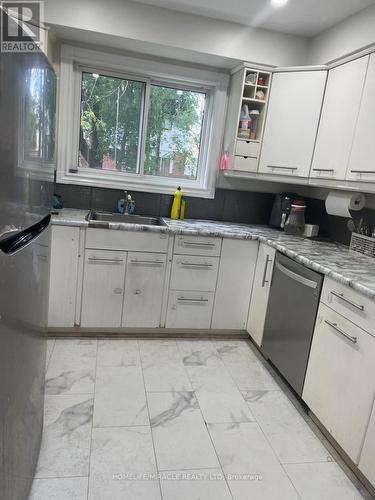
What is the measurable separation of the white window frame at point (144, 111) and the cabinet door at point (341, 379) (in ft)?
5.67

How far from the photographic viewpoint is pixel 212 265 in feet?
9.10

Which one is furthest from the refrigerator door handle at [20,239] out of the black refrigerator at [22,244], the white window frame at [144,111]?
the white window frame at [144,111]

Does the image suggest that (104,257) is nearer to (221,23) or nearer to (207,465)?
(207,465)

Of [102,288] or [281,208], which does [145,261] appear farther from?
[281,208]

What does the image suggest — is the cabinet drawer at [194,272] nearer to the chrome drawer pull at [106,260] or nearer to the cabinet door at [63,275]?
the chrome drawer pull at [106,260]

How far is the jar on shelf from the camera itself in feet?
9.48

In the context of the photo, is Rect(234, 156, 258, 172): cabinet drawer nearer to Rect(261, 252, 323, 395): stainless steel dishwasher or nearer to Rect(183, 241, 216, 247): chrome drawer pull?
Rect(183, 241, 216, 247): chrome drawer pull

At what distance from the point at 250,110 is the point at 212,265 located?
1.31 meters

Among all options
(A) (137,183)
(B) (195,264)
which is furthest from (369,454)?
(A) (137,183)

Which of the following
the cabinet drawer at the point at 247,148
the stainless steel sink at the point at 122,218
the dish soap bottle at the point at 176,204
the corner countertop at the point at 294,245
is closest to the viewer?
the corner countertop at the point at 294,245

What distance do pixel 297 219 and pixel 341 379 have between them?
1.45 m

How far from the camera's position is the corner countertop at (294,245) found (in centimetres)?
184

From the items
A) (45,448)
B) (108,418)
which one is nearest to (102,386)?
(108,418)

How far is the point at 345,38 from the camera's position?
2404mm
